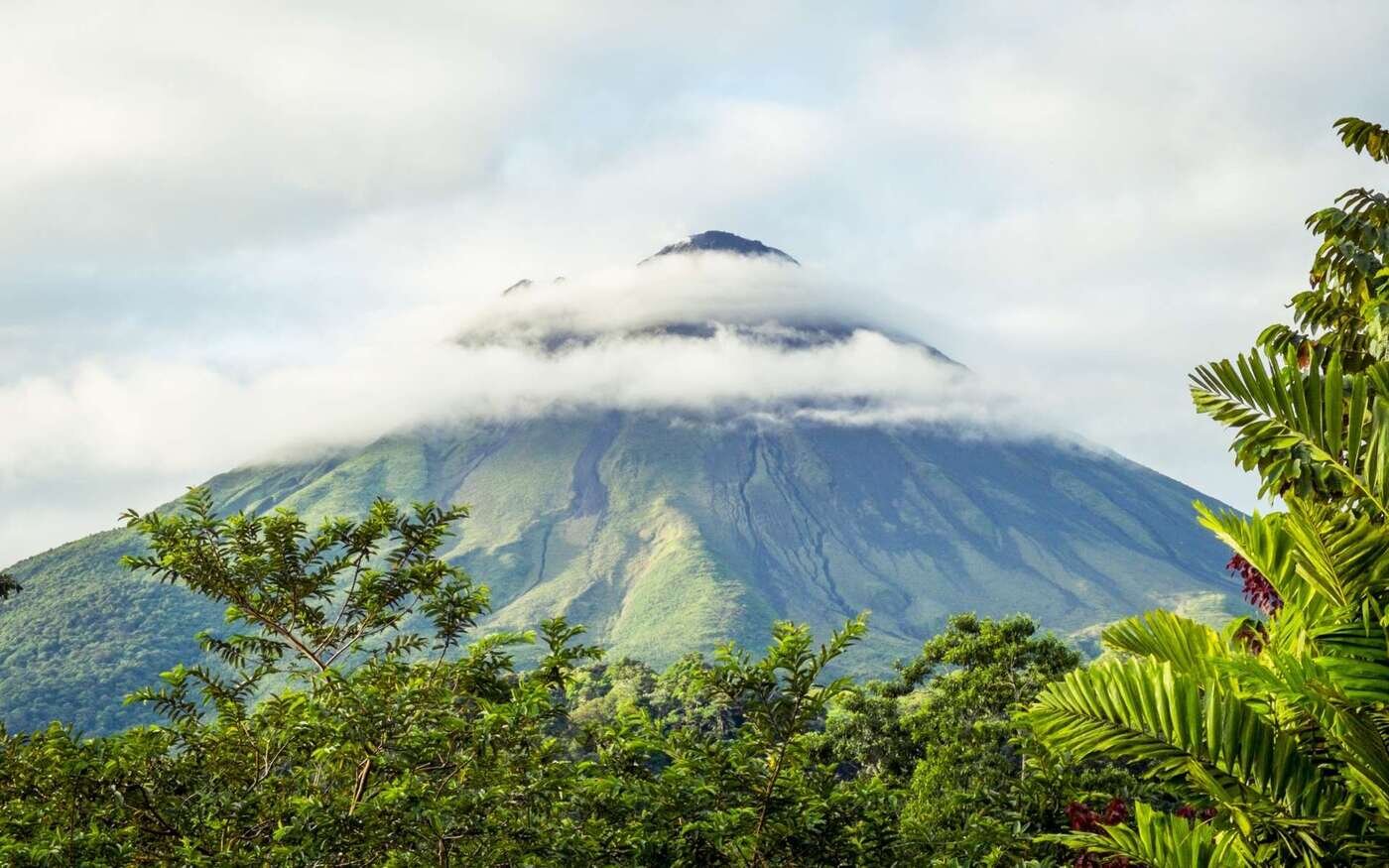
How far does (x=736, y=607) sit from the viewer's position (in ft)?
524

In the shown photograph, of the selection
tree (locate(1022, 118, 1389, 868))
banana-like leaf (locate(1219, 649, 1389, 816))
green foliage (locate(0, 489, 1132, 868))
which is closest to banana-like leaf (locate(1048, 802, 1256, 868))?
tree (locate(1022, 118, 1389, 868))

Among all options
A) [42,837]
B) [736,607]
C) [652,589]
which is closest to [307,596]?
[42,837]

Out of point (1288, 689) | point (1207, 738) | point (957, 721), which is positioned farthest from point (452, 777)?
point (957, 721)

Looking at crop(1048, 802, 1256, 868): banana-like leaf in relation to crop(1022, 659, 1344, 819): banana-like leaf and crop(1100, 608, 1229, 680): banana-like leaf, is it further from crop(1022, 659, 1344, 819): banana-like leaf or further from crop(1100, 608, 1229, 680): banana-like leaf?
crop(1100, 608, 1229, 680): banana-like leaf

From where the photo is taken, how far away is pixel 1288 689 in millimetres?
3646

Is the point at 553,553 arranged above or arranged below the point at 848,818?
below

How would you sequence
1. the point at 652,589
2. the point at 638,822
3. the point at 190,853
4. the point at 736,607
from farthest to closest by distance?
the point at 652,589
the point at 736,607
the point at 638,822
the point at 190,853

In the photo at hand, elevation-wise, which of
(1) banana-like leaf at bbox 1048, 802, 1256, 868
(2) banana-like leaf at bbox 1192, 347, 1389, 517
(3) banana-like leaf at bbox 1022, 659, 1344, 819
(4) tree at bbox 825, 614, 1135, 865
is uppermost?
(2) banana-like leaf at bbox 1192, 347, 1389, 517

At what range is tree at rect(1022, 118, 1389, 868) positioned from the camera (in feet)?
12.5

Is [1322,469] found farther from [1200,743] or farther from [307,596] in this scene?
[307,596]

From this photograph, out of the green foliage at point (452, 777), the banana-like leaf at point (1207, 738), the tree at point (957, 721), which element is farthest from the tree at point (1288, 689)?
the tree at point (957, 721)

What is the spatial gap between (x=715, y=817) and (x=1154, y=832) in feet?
8.18

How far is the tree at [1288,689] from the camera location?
3.82 metres

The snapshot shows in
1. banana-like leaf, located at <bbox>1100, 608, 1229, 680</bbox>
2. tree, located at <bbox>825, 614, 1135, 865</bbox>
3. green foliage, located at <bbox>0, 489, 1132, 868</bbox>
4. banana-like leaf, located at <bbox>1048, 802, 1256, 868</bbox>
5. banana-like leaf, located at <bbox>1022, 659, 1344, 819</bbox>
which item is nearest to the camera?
banana-like leaf, located at <bbox>1048, 802, 1256, 868</bbox>
